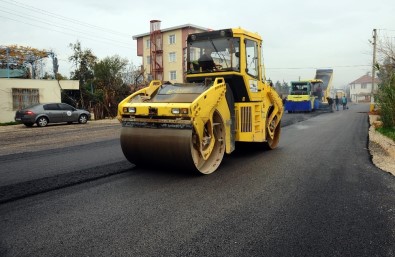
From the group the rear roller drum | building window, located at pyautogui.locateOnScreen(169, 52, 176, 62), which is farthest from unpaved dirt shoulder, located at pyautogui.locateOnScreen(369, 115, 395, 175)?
building window, located at pyautogui.locateOnScreen(169, 52, 176, 62)

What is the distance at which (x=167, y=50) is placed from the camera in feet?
150

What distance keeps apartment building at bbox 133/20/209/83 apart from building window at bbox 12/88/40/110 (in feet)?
72.0

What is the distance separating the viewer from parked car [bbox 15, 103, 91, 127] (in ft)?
57.6

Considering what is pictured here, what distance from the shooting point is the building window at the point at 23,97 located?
21.7 metres

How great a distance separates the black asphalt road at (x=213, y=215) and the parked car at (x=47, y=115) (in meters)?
13.6

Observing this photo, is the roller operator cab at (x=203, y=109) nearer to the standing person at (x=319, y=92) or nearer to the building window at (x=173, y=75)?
the standing person at (x=319, y=92)

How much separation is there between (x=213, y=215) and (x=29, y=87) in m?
22.0

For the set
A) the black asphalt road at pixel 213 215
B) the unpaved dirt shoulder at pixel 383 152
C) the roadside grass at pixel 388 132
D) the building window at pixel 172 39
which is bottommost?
the black asphalt road at pixel 213 215

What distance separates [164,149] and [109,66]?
23.6 metres

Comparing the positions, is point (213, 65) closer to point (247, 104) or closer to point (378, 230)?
point (247, 104)

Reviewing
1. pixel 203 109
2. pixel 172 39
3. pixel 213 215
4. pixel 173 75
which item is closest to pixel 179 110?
pixel 203 109

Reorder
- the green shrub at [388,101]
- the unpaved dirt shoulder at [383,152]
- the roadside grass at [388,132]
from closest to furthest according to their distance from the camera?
the unpaved dirt shoulder at [383,152] → the roadside grass at [388,132] → the green shrub at [388,101]

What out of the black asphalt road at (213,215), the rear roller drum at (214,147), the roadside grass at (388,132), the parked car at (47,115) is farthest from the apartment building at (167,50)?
the black asphalt road at (213,215)

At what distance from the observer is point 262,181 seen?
18.5 ft
